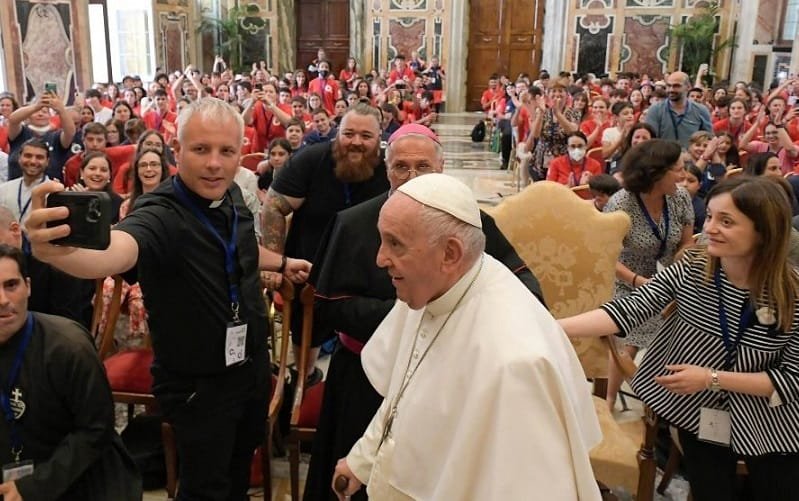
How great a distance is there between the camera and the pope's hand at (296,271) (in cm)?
268

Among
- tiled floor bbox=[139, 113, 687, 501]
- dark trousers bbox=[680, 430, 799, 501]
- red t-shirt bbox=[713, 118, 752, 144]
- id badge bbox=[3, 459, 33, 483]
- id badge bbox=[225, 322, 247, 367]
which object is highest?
red t-shirt bbox=[713, 118, 752, 144]

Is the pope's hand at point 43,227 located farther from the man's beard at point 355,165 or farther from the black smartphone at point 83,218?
the man's beard at point 355,165

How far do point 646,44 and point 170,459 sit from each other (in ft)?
56.1

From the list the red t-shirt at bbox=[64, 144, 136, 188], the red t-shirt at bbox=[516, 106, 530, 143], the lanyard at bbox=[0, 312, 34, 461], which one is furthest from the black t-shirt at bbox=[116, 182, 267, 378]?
the red t-shirt at bbox=[516, 106, 530, 143]

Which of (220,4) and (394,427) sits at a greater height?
(220,4)

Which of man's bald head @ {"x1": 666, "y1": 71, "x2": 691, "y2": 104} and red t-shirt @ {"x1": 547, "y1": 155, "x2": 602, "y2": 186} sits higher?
man's bald head @ {"x1": 666, "y1": 71, "x2": 691, "y2": 104}

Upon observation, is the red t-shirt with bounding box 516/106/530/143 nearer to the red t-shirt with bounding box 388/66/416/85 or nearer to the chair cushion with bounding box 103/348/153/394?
the red t-shirt with bounding box 388/66/416/85

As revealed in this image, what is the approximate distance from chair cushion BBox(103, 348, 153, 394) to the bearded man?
0.72 m

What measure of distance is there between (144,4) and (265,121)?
297 inches

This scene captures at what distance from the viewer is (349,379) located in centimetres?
237

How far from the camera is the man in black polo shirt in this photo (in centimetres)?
201

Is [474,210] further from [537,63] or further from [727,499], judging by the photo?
[537,63]

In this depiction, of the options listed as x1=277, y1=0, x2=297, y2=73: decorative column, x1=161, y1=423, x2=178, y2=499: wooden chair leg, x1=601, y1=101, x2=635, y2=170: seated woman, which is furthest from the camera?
x1=277, y1=0, x2=297, y2=73: decorative column

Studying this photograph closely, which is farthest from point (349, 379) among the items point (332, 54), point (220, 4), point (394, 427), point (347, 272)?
point (332, 54)
